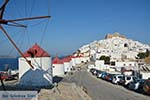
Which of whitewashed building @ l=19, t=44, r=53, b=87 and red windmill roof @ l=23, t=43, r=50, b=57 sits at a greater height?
red windmill roof @ l=23, t=43, r=50, b=57

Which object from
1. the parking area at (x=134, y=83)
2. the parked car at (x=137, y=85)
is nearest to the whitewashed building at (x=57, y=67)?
the parking area at (x=134, y=83)

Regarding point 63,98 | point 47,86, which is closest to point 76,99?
point 63,98

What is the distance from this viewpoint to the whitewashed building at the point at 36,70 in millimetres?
39406

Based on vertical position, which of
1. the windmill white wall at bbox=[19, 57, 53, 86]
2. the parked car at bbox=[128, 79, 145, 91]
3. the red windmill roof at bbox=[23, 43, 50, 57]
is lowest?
the parked car at bbox=[128, 79, 145, 91]

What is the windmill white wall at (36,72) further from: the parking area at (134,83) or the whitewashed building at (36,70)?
the parking area at (134,83)

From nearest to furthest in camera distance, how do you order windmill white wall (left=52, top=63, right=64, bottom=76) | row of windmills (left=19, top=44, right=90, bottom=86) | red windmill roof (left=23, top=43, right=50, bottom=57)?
row of windmills (left=19, top=44, right=90, bottom=86)
red windmill roof (left=23, top=43, right=50, bottom=57)
windmill white wall (left=52, top=63, right=64, bottom=76)

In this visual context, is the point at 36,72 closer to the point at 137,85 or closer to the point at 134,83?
the point at 134,83

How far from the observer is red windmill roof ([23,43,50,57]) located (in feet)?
132

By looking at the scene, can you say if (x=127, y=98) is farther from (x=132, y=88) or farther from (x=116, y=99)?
(x=132, y=88)

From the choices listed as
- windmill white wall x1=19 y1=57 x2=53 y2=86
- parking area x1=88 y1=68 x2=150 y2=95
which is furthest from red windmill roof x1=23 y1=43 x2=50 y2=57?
parking area x1=88 y1=68 x2=150 y2=95

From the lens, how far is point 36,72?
39344 millimetres

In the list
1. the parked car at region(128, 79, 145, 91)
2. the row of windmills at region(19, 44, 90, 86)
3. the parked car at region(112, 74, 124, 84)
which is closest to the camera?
the parked car at region(128, 79, 145, 91)

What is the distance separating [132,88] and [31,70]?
495 inches

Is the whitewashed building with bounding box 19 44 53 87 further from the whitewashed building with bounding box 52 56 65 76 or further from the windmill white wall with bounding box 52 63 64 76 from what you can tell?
the windmill white wall with bounding box 52 63 64 76
